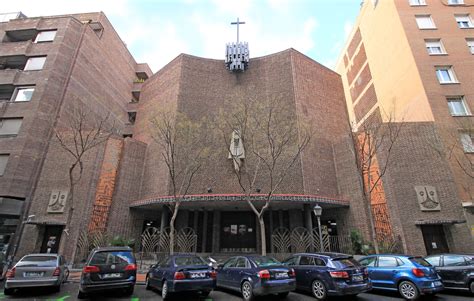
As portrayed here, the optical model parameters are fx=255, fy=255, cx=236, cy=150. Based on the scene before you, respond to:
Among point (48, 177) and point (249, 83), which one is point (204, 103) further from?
point (48, 177)

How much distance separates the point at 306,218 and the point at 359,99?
1883cm

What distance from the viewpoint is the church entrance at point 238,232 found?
2067 centimetres

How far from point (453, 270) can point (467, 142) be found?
13117 mm

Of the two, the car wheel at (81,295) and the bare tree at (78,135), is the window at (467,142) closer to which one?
the car wheel at (81,295)

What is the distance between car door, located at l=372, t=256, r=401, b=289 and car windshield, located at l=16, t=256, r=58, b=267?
474 inches

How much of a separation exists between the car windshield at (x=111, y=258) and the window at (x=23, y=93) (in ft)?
70.6

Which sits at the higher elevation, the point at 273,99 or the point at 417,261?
the point at 273,99

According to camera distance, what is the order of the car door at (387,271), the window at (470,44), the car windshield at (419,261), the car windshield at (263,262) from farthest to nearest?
the window at (470,44)
the car door at (387,271)
the car windshield at (419,261)
the car windshield at (263,262)

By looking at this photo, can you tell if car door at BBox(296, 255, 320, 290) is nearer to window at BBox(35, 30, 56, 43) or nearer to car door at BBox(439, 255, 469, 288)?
car door at BBox(439, 255, 469, 288)

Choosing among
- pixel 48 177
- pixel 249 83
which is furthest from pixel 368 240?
pixel 48 177

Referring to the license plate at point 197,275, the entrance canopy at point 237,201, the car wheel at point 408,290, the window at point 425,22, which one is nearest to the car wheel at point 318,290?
the car wheel at point 408,290

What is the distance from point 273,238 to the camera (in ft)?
62.4

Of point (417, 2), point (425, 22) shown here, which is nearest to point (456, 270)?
point (425, 22)

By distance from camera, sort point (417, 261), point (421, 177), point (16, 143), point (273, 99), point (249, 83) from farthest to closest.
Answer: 1. point (249, 83)
2. point (273, 99)
3. point (16, 143)
4. point (421, 177)
5. point (417, 261)
